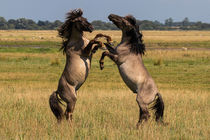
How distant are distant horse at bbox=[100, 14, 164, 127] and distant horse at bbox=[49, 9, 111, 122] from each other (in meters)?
0.36

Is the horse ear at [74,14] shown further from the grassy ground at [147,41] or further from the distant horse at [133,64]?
the grassy ground at [147,41]

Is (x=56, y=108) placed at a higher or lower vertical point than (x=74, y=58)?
lower

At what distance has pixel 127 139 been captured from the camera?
276 inches

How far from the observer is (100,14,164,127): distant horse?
805 centimetres

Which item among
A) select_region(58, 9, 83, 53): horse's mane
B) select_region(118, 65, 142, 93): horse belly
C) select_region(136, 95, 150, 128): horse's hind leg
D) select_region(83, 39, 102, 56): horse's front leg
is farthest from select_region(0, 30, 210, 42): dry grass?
select_region(136, 95, 150, 128): horse's hind leg

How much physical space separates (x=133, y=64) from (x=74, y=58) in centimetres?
119

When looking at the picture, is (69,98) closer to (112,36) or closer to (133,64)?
(133,64)

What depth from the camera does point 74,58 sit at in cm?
827

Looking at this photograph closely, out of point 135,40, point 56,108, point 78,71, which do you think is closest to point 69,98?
point 56,108

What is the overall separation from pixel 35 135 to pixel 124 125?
201 cm

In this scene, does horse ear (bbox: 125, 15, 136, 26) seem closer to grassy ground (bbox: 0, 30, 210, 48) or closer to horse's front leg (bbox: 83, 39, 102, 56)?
horse's front leg (bbox: 83, 39, 102, 56)

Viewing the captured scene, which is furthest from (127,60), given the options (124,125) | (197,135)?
(197,135)

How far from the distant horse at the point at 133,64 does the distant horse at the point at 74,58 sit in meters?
0.36

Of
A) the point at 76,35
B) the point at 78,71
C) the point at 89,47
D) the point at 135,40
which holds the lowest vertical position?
the point at 78,71
